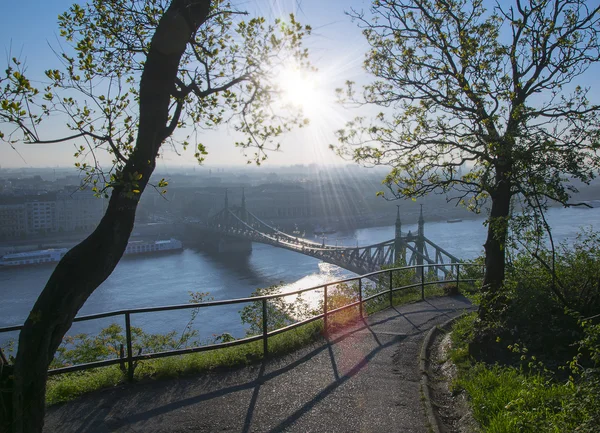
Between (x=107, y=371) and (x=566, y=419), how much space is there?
11.1 ft

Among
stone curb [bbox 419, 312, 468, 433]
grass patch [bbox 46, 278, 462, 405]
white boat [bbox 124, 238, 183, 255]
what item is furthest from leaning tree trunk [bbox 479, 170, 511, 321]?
white boat [bbox 124, 238, 183, 255]

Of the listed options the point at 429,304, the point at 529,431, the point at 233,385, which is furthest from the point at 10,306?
the point at 529,431

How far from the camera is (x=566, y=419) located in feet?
8.61

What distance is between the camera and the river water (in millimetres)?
21253

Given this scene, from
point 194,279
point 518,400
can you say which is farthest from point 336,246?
point 518,400

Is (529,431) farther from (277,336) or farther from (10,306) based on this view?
(10,306)

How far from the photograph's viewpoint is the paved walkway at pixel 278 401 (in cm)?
336

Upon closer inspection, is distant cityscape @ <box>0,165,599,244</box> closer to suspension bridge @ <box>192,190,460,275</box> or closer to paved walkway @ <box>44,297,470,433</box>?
suspension bridge @ <box>192,190,460,275</box>

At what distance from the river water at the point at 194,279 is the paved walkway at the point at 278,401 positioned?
13646 mm

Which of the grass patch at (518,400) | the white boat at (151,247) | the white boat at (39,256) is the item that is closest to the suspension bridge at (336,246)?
the white boat at (151,247)

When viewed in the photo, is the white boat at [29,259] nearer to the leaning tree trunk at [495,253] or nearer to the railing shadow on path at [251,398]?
the railing shadow on path at [251,398]

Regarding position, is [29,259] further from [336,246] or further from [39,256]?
[336,246]

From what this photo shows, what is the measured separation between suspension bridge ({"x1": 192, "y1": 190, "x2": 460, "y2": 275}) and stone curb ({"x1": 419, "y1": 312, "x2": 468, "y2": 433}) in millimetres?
7764

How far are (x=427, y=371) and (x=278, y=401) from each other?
5.01ft
